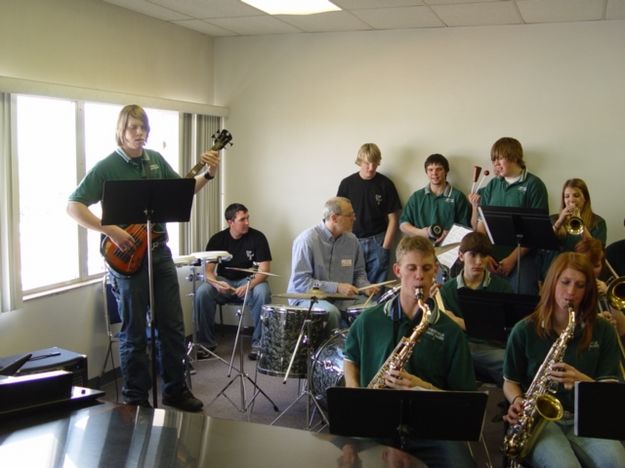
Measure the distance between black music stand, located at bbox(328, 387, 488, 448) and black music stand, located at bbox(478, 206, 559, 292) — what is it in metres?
2.29

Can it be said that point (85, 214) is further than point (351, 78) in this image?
No

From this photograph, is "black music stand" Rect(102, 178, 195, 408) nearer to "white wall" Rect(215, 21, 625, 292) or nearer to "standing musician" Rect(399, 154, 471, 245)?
"standing musician" Rect(399, 154, 471, 245)

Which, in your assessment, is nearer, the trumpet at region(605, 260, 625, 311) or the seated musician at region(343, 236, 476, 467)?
the seated musician at region(343, 236, 476, 467)

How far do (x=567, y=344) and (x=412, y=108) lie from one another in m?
3.45

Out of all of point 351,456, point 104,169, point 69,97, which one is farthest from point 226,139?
point 351,456

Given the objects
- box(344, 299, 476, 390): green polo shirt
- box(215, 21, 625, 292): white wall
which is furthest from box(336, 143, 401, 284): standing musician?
box(344, 299, 476, 390): green polo shirt

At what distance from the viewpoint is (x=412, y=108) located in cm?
583

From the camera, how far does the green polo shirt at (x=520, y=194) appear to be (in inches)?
203

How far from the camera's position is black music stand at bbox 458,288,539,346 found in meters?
3.20

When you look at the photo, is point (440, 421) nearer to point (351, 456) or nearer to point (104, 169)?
point (351, 456)

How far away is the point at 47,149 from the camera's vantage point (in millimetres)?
4480

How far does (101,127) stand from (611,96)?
3.79 metres

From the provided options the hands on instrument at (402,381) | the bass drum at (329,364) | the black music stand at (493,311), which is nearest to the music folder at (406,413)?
the hands on instrument at (402,381)

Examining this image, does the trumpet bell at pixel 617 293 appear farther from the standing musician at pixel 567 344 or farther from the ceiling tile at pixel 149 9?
the ceiling tile at pixel 149 9
